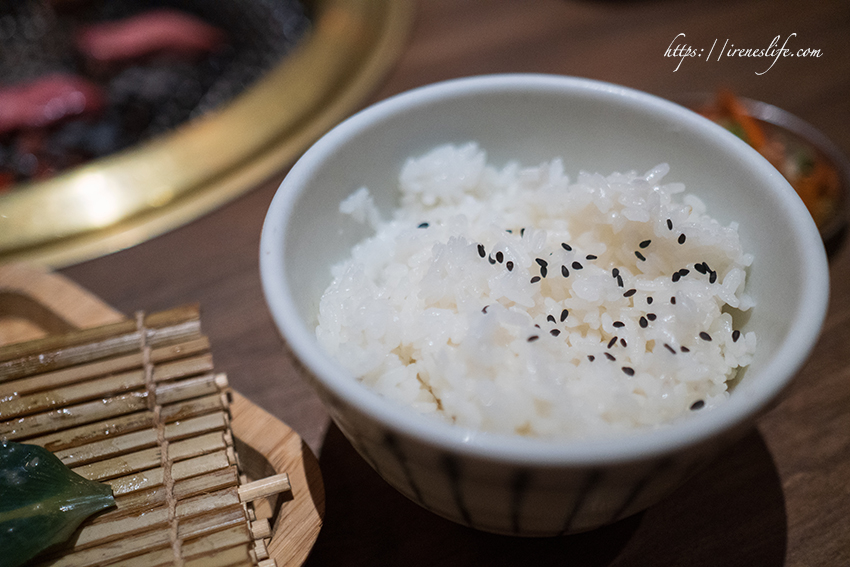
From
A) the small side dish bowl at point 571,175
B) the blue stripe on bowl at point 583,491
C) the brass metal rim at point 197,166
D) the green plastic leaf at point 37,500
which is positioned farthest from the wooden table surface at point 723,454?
the green plastic leaf at point 37,500

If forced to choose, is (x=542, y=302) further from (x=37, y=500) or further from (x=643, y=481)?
(x=37, y=500)

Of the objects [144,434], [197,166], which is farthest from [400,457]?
[197,166]

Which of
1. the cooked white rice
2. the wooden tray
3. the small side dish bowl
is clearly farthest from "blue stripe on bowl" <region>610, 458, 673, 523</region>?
the wooden tray

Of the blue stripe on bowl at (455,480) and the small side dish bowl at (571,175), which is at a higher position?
the small side dish bowl at (571,175)

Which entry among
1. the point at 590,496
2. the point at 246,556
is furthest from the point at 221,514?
the point at 590,496

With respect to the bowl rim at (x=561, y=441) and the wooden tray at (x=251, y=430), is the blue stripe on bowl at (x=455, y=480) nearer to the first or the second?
the bowl rim at (x=561, y=441)

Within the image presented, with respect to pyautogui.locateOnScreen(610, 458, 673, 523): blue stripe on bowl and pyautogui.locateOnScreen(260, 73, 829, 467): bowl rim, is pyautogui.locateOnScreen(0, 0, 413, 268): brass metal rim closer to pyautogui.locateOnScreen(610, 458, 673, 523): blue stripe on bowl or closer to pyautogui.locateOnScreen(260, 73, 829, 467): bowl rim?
pyautogui.locateOnScreen(260, 73, 829, 467): bowl rim
